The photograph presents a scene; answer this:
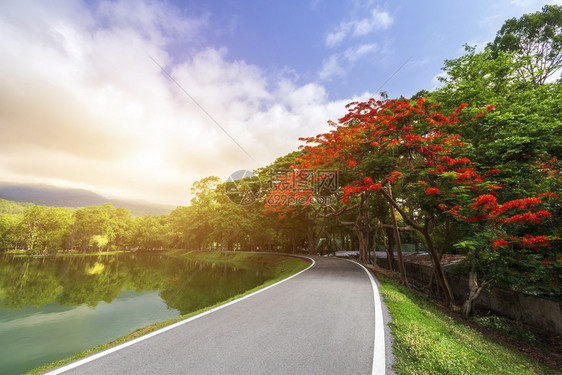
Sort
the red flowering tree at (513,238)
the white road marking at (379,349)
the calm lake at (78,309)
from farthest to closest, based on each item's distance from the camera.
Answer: the calm lake at (78,309), the red flowering tree at (513,238), the white road marking at (379,349)

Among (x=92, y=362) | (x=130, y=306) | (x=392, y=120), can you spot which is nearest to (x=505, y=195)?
(x=392, y=120)

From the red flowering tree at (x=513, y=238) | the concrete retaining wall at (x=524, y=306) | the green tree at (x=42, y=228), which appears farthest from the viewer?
the green tree at (x=42, y=228)

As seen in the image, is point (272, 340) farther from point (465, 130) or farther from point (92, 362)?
point (465, 130)

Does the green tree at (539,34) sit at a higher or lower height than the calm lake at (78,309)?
higher

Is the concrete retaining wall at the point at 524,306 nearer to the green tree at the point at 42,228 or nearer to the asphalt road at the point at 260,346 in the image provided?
the asphalt road at the point at 260,346

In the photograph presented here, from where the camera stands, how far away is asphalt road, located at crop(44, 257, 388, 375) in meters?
3.35

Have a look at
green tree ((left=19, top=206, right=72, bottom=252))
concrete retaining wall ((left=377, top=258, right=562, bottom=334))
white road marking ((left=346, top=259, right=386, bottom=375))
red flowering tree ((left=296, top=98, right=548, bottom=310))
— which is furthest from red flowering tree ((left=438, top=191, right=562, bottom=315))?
green tree ((left=19, top=206, right=72, bottom=252))

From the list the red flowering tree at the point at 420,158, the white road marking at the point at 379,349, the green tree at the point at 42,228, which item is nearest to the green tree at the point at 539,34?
the red flowering tree at the point at 420,158

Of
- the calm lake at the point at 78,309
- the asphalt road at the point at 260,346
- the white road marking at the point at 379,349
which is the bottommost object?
the calm lake at the point at 78,309

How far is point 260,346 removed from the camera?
13.1 feet

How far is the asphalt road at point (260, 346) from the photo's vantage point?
11.0 ft

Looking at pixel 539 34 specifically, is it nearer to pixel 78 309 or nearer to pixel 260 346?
pixel 260 346

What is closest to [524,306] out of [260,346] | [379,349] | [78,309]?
[379,349]

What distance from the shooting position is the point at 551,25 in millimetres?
15539
